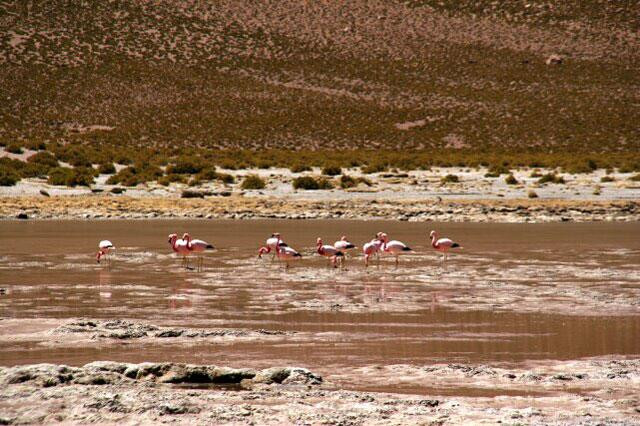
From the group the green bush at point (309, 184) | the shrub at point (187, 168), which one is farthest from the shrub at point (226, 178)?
the shrub at point (187, 168)

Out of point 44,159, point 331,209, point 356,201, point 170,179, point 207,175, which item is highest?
point 44,159

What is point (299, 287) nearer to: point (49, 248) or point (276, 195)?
point (49, 248)

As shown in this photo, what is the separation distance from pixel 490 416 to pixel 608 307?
572 centimetres

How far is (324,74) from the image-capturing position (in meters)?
77.9

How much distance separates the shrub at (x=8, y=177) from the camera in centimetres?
3550

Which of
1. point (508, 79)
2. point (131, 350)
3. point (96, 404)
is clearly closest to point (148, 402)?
point (96, 404)

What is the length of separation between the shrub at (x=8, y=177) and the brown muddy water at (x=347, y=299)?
40.6 feet

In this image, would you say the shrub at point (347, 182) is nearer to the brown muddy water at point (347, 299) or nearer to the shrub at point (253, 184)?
the shrub at point (253, 184)

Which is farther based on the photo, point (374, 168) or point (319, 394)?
point (374, 168)

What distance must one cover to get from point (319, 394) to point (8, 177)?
2984 centimetres

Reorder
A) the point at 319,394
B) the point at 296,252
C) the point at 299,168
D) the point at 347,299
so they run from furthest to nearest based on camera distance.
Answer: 1. the point at 299,168
2. the point at 296,252
3. the point at 347,299
4. the point at 319,394

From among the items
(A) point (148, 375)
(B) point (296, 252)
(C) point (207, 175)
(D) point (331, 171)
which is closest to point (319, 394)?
(A) point (148, 375)

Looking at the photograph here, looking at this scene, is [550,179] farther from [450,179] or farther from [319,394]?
[319,394]

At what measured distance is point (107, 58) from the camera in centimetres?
7675
